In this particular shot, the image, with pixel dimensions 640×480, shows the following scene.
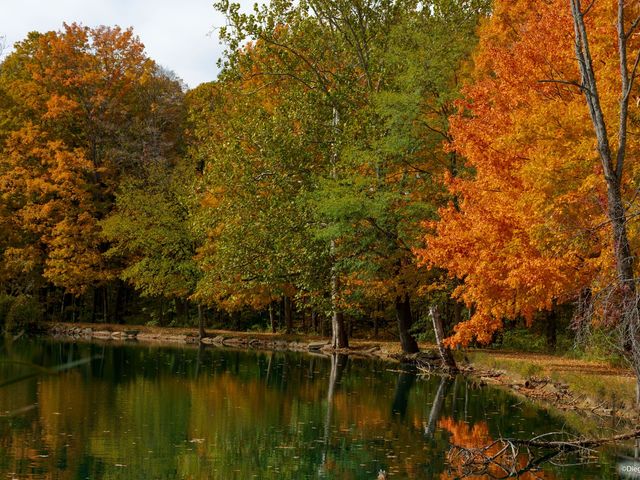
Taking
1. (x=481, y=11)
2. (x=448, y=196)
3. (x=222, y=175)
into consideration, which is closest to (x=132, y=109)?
(x=222, y=175)

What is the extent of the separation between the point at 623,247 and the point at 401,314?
59.8 feet

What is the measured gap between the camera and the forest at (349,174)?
19547 millimetres

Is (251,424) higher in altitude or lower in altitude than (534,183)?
lower

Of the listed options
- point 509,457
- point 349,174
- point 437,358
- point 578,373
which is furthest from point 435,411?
point 349,174

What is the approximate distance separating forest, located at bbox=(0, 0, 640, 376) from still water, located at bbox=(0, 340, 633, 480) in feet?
9.30

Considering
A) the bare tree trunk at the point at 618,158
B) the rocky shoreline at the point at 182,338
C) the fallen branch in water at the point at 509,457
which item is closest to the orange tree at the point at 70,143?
the rocky shoreline at the point at 182,338

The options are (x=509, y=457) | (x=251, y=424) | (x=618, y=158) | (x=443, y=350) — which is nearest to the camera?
(x=509, y=457)

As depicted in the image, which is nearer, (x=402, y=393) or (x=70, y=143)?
(x=402, y=393)

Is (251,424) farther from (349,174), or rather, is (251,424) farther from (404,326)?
(404,326)

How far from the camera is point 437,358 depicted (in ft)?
103

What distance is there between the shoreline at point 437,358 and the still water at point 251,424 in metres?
0.98

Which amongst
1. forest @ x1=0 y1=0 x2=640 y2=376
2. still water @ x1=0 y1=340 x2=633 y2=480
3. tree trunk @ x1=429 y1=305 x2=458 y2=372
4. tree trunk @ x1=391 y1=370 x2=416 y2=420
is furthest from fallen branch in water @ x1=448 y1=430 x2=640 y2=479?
tree trunk @ x1=429 y1=305 x2=458 y2=372

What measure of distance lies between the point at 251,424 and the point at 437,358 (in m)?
15.2

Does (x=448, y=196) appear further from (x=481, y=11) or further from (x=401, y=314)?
(x=481, y=11)
